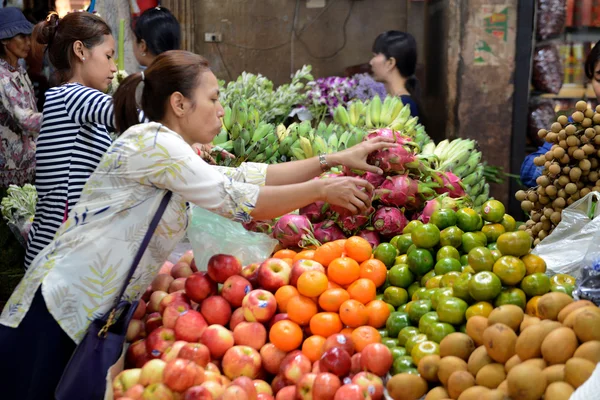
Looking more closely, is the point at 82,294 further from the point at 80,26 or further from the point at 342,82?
the point at 342,82

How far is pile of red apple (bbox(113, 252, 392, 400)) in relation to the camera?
Answer: 191 centimetres

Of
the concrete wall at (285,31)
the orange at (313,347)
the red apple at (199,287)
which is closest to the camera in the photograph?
the orange at (313,347)

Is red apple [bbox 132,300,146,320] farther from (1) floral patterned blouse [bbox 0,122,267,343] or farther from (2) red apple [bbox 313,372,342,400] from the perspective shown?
(2) red apple [bbox 313,372,342,400]

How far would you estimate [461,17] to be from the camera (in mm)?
6035

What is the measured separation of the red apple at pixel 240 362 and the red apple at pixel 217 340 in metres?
0.03

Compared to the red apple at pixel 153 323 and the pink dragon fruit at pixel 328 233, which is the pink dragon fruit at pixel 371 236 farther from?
the red apple at pixel 153 323

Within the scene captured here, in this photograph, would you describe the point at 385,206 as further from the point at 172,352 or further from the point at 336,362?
the point at 172,352

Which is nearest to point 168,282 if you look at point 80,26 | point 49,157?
point 49,157

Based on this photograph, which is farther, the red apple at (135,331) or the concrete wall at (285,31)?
the concrete wall at (285,31)

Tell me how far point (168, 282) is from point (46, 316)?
474mm

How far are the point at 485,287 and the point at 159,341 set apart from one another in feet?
3.26

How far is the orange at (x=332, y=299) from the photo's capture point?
2.21m

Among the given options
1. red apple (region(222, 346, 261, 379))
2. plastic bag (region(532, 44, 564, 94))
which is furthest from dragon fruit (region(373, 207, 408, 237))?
plastic bag (region(532, 44, 564, 94))

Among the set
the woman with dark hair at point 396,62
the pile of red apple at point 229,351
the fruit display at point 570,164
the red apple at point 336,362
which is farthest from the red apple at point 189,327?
the woman with dark hair at point 396,62
